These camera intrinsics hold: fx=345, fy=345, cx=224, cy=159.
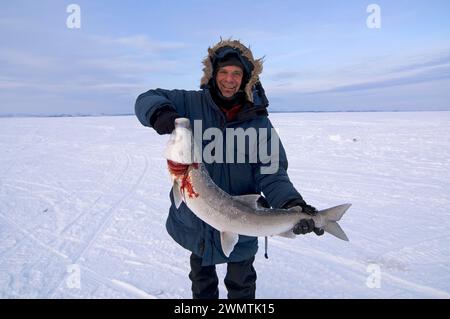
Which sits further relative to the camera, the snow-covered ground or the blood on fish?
the snow-covered ground

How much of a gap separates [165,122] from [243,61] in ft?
3.07

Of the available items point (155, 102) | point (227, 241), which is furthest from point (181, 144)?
point (227, 241)

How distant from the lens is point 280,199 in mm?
2758

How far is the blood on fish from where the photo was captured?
7.85ft

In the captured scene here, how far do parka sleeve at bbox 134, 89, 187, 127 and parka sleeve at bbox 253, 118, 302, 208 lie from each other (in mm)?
778

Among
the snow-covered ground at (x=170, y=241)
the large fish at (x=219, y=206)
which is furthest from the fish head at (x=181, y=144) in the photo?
the snow-covered ground at (x=170, y=241)

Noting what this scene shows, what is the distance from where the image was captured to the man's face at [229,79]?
290cm

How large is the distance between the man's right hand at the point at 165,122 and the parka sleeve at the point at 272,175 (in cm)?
81

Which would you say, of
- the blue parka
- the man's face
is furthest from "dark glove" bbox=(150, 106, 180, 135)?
the man's face

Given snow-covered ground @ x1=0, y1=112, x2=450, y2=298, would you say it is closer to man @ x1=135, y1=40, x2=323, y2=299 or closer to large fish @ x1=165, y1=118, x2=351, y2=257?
man @ x1=135, y1=40, x2=323, y2=299

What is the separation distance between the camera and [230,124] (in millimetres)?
2854

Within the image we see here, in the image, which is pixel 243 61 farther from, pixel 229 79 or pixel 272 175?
pixel 272 175
